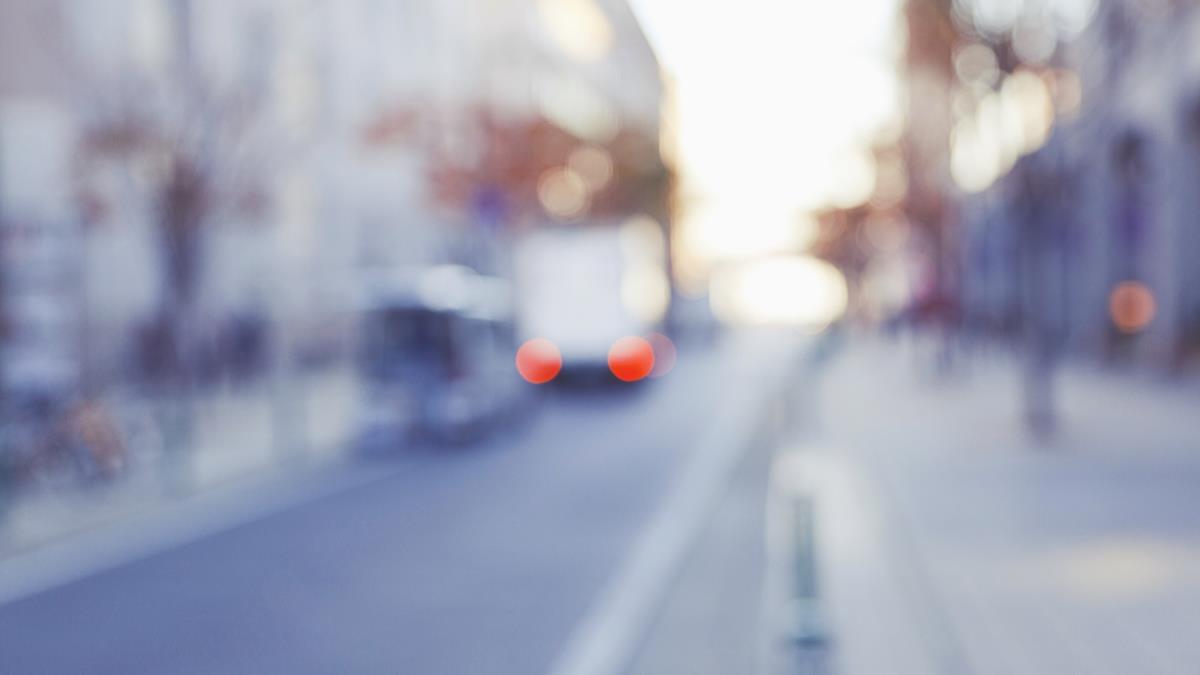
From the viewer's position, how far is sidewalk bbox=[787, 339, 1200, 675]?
6875mm

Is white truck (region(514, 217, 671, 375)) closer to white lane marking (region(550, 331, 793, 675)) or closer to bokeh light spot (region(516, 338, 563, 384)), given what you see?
bokeh light spot (region(516, 338, 563, 384))

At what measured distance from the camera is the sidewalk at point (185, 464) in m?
12.8

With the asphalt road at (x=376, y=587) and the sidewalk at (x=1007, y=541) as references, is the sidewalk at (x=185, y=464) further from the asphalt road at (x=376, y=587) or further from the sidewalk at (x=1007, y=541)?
the sidewalk at (x=1007, y=541)

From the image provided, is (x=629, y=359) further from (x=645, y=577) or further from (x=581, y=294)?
(x=645, y=577)

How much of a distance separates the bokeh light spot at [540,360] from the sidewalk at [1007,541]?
10364 mm

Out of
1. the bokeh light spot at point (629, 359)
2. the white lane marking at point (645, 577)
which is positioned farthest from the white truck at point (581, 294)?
the white lane marking at point (645, 577)

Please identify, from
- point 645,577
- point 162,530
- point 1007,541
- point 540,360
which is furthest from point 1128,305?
point 645,577

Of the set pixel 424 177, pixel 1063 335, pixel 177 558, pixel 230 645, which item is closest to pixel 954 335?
pixel 1063 335

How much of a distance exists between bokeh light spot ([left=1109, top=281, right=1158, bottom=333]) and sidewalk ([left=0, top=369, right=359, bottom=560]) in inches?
667

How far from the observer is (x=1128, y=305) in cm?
3278

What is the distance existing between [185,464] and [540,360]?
16.6 m

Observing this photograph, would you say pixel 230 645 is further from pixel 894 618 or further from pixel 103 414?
pixel 103 414

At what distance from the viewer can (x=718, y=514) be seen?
12.6 m

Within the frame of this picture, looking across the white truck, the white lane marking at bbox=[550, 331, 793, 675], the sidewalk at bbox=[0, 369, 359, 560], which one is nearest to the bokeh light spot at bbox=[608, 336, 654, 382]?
the white truck
